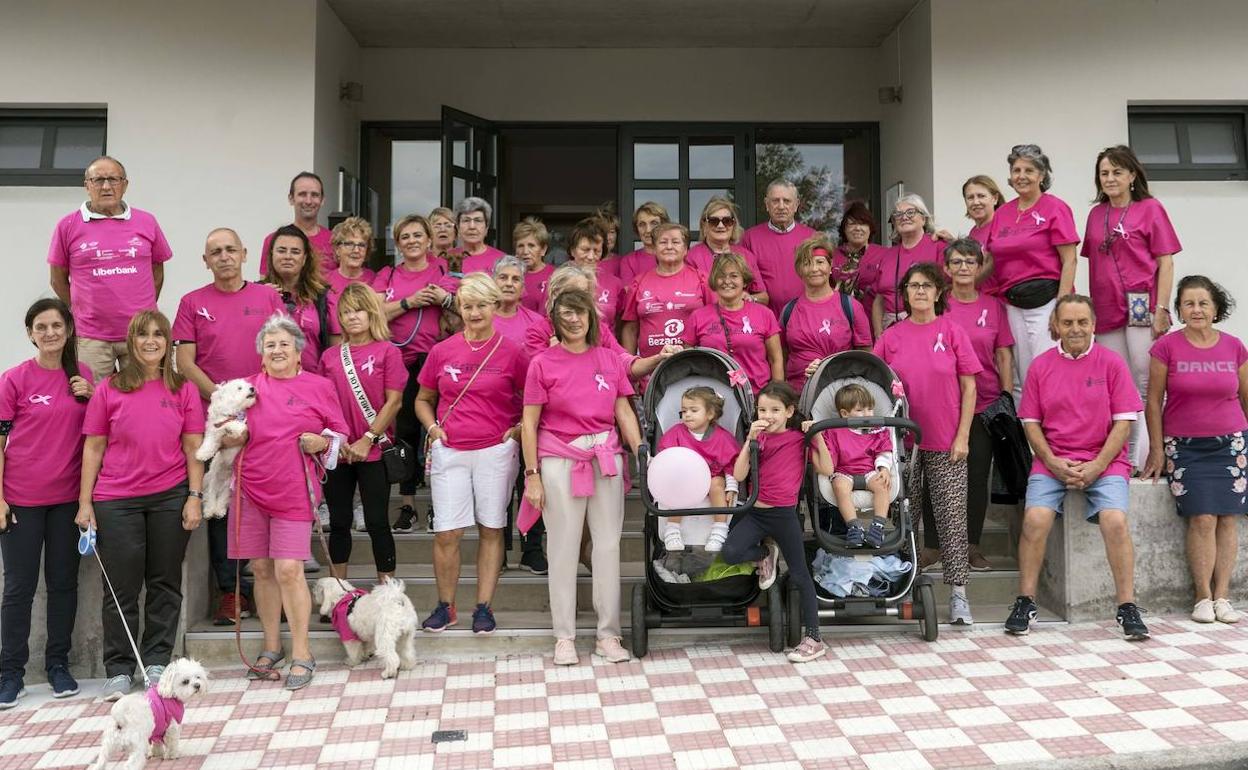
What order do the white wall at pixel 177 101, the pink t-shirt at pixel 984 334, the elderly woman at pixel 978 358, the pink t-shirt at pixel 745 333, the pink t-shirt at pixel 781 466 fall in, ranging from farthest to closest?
the white wall at pixel 177 101, the pink t-shirt at pixel 984 334, the elderly woman at pixel 978 358, the pink t-shirt at pixel 745 333, the pink t-shirt at pixel 781 466

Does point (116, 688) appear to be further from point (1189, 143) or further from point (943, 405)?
point (1189, 143)

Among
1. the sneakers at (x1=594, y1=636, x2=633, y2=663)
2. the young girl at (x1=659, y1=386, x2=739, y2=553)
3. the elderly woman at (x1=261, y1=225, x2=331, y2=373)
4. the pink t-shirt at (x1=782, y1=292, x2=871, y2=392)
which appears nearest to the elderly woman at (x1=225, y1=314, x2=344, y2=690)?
the elderly woman at (x1=261, y1=225, x2=331, y2=373)

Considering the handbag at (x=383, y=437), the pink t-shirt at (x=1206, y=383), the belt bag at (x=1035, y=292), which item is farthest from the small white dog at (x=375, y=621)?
the pink t-shirt at (x=1206, y=383)

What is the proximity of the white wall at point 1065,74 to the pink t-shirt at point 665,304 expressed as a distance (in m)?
3.38

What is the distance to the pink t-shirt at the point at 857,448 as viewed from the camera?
15.4 ft

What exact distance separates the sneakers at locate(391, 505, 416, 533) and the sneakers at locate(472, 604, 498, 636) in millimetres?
1115

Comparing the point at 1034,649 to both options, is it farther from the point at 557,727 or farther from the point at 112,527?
the point at 112,527

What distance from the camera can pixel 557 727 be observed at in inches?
150

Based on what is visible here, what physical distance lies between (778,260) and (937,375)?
152 centimetres

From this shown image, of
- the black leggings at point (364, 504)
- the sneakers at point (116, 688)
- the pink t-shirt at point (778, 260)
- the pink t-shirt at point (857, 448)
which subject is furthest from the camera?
the pink t-shirt at point (778, 260)

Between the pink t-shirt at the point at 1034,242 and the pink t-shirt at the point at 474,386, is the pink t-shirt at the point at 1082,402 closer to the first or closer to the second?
the pink t-shirt at the point at 1034,242

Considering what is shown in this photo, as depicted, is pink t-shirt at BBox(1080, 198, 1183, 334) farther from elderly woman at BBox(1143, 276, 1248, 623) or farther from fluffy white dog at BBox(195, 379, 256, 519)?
fluffy white dog at BBox(195, 379, 256, 519)

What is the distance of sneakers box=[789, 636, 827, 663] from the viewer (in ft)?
14.7

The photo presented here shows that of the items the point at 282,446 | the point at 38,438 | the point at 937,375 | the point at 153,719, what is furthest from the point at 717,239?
the point at 153,719
